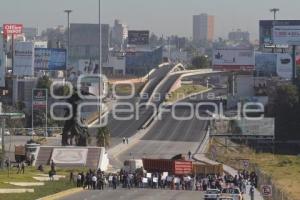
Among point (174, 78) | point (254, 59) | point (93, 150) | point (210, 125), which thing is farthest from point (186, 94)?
point (93, 150)

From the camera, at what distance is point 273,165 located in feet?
263

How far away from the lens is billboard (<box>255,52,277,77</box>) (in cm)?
14650

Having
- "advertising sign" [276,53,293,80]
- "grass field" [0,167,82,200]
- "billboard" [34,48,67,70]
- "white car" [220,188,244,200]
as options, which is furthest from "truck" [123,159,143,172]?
"advertising sign" [276,53,293,80]

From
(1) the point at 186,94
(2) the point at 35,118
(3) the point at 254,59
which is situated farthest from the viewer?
(1) the point at 186,94

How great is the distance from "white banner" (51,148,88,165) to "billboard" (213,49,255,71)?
79.2 meters

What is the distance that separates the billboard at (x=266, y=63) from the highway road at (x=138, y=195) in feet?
321

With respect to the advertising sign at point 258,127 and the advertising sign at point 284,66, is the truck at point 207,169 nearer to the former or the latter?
the advertising sign at point 258,127

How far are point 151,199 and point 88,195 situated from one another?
11.6ft

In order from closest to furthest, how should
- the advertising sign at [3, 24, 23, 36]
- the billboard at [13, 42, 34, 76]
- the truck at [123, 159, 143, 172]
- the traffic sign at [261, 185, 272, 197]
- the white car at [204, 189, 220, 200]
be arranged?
the traffic sign at [261, 185, 272, 197] < the white car at [204, 189, 220, 200] < the truck at [123, 159, 143, 172] < the billboard at [13, 42, 34, 76] < the advertising sign at [3, 24, 23, 36]

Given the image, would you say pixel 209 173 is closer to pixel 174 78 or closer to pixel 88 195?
pixel 88 195

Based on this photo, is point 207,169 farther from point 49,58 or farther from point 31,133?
point 49,58

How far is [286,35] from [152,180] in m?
90.7

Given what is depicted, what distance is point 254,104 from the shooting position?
424 ft

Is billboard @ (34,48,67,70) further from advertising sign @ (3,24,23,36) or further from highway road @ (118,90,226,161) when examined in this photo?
advertising sign @ (3,24,23,36)
